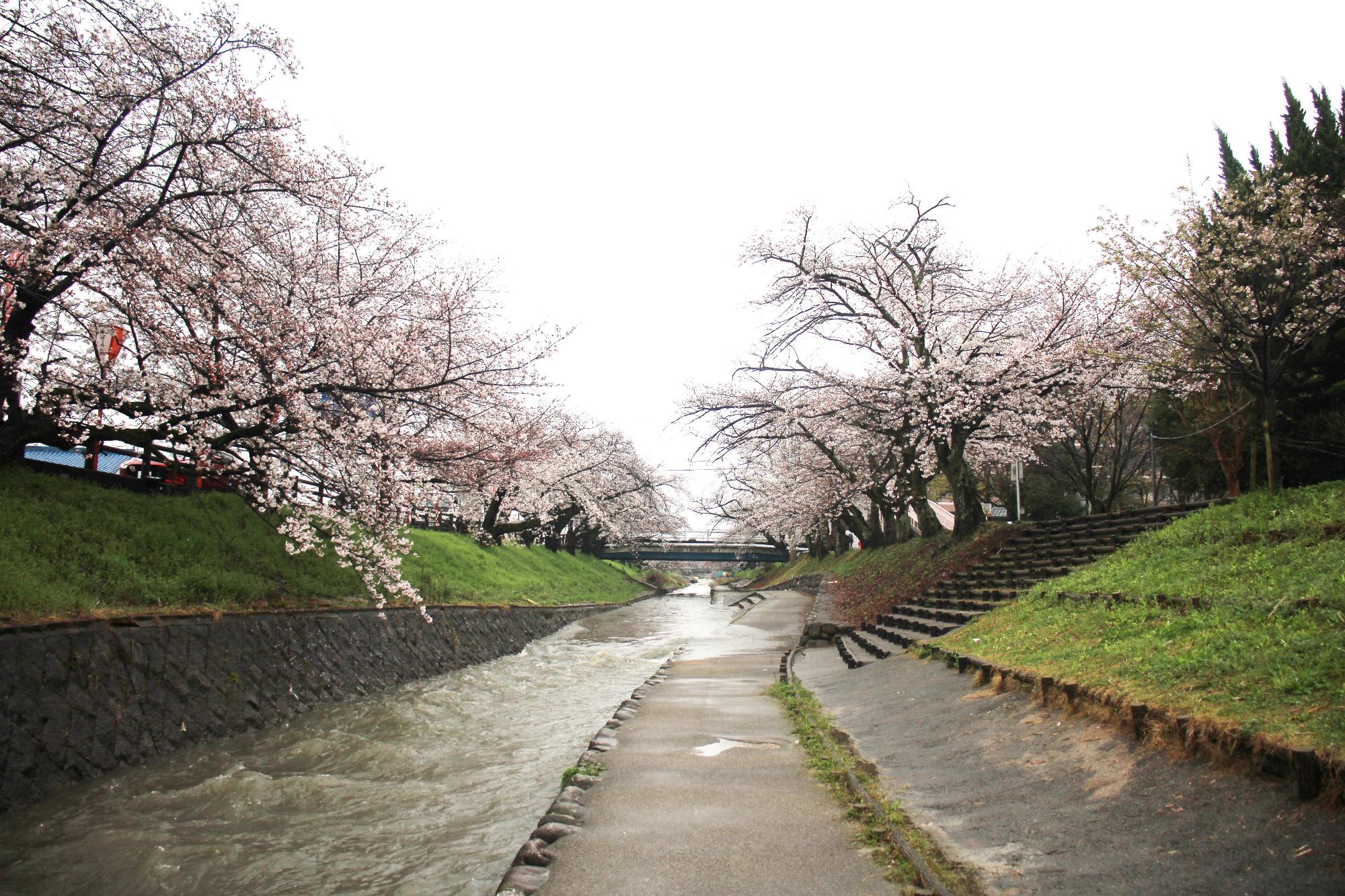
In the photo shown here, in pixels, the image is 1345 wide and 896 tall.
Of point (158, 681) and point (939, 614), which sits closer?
point (158, 681)

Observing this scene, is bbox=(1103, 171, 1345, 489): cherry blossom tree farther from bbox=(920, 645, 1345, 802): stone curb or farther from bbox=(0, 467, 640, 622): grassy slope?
bbox=(0, 467, 640, 622): grassy slope

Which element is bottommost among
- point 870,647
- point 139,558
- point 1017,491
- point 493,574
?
point 870,647

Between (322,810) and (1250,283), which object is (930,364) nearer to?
(1250,283)

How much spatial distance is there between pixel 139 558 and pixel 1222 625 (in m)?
12.6

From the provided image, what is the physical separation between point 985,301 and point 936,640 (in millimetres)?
11339

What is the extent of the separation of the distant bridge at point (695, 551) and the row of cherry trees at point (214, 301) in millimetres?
50040

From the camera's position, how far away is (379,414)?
12.0m

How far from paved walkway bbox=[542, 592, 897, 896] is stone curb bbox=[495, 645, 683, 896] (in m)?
0.08

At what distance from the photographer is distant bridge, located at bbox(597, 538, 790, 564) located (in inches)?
2544

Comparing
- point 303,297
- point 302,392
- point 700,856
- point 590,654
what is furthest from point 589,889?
point 590,654

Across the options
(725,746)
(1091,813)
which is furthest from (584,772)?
(1091,813)

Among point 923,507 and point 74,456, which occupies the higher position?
point 74,456

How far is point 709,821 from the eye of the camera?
5.90 meters

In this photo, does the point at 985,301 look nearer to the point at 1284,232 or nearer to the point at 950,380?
the point at 950,380
